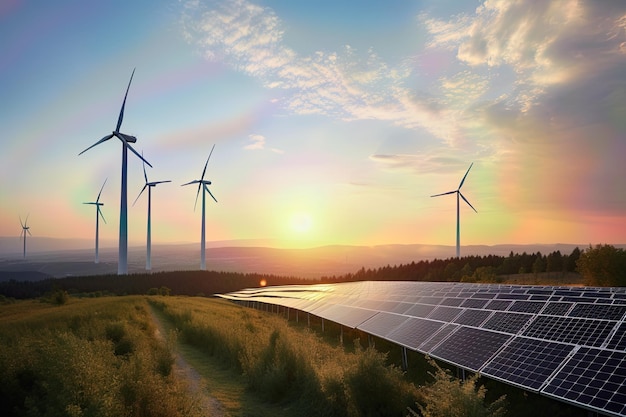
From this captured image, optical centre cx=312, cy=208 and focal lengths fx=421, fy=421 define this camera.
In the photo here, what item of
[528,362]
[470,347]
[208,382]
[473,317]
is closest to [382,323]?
[473,317]

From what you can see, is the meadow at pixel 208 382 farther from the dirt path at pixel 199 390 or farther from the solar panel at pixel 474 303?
the solar panel at pixel 474 303

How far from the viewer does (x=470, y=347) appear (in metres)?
20.1

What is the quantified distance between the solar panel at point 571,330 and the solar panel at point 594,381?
43.0 inches

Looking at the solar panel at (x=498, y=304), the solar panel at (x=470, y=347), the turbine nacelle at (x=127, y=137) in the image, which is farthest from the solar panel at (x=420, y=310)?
the turbine nacelle at (x=127, y=137)

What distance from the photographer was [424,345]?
2242 centimetres

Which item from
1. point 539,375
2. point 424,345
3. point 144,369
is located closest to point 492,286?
point 424,345

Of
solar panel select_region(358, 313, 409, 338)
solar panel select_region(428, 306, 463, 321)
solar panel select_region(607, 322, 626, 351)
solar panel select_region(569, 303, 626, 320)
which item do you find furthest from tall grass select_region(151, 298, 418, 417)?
solar panel select_region(569, 303, 626, 320)

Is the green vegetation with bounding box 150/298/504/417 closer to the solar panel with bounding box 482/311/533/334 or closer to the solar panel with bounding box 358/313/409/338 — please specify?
the solar panel with bounding box 358/313/409/338

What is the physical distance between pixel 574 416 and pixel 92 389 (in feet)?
62.2

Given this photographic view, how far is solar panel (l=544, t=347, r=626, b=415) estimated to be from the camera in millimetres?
12561

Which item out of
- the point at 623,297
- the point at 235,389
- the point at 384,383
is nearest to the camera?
the point at 384,383

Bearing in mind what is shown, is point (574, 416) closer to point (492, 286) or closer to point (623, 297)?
point (623, 297)

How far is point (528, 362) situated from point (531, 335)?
2.94 m

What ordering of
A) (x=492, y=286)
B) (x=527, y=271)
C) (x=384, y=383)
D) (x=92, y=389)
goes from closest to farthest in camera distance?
1. (x=92, y=389)
2. (x=384, y=383)
3. (x=492, y=286)
4. (x=527, y=271)
